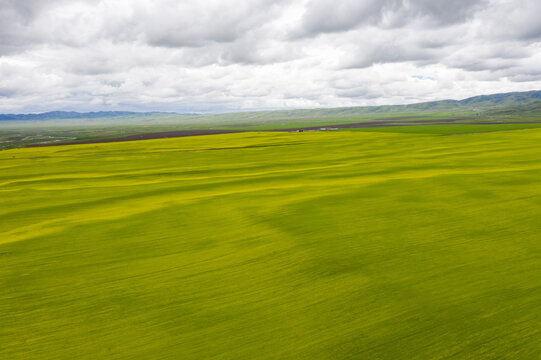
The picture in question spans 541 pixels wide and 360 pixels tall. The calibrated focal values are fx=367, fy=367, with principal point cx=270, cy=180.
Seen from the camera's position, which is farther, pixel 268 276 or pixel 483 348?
pixel 268 276

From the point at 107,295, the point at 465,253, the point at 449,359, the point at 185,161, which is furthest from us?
the point at 185,161

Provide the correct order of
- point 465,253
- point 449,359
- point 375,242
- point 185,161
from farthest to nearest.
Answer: point 185,161
point 375,242
point 465,253
point 449,359

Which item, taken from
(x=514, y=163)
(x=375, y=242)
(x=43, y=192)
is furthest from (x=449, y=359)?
(x=514, y=163)

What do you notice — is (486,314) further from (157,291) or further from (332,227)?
(157,291)

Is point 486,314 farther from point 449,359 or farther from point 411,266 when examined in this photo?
point 411,266

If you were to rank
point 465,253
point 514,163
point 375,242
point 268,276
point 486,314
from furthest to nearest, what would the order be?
point 514,163 < point 375,242 < point 465,253 < point 268,276 < point 486,314

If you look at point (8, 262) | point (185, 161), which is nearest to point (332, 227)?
point (8, 262)
